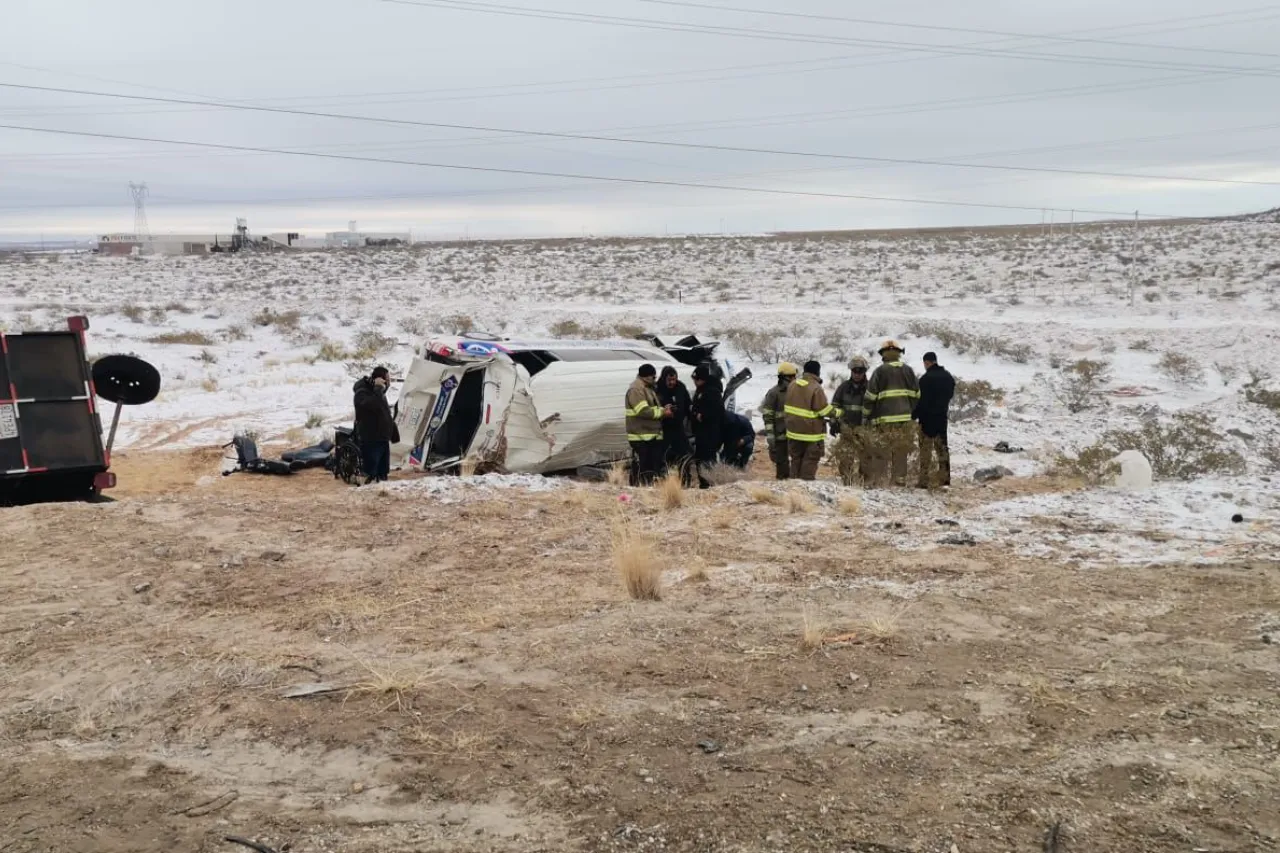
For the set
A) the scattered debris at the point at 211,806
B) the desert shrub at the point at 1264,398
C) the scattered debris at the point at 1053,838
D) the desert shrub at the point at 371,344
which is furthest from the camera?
the desert shrub at the point at 371,344

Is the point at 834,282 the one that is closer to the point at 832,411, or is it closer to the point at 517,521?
the point at 832,411

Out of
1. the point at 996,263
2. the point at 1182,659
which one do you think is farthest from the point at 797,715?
the point at 996,263

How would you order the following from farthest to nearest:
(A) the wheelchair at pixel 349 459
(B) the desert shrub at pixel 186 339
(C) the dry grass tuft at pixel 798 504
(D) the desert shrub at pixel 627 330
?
1. (D) the desert shrub at pixel 627 330
2. (B) the desert shrub at pixel 186 339
3. (A) the wheelchair at pixel 349 459
4. (C) the dry grass tuft at pixel 798 504

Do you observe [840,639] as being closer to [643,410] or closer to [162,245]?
[643,410]

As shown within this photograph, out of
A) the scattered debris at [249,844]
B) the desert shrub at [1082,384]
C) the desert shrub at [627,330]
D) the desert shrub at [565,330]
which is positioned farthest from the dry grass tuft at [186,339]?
the scattered debris at [249,844]

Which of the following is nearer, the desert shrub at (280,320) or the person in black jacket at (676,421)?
the person in black jacket at (676,421)

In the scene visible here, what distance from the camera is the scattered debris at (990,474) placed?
11869 millimetres

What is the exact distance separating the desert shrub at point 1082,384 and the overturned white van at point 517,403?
6878mm

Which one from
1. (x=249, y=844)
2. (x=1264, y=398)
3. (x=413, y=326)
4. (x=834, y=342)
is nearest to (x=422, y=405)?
(x=249, y=844)

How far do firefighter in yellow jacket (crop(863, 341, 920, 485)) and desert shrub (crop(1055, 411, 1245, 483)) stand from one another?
1935 millimetres

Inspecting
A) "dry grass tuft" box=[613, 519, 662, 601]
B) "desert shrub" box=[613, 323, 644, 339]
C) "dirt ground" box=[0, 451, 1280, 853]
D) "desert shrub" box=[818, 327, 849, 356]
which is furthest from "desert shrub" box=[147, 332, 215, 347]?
"dry grass tuft" box=[613, 519, 662, 601]

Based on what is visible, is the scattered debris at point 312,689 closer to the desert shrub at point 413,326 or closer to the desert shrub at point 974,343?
the desert shrub at point 974,343

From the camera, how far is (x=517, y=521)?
350 inches

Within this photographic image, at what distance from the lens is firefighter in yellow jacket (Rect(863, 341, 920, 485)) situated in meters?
Result: 10.4
